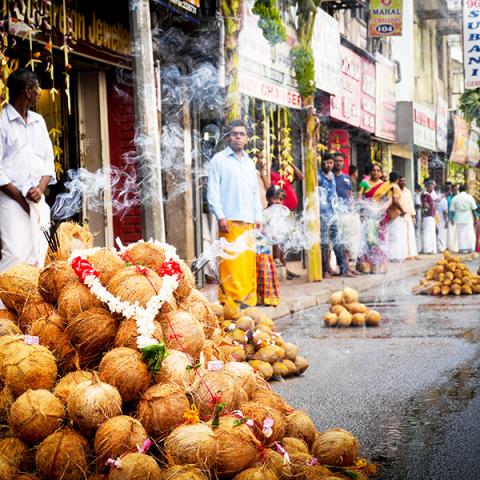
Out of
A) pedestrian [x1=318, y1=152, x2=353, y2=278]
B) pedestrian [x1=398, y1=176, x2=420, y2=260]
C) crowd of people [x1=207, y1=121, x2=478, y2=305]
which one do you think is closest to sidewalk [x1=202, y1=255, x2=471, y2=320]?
crowd of people [x1=207, y1=121, x2=478, y2=305]

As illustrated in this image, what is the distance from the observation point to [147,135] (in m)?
8.09

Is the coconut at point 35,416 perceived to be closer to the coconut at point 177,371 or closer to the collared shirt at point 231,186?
the coconut at point 177,371

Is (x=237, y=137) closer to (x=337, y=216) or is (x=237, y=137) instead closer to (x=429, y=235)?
(x=337, y=216)

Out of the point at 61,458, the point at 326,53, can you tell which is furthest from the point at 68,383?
the point at 326,53

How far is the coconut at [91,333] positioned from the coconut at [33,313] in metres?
0.32

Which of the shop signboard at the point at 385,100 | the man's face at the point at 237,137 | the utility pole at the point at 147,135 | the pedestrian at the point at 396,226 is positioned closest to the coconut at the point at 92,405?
the utility pole at the point at 147,135

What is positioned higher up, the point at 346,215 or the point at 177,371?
the point at 346,215

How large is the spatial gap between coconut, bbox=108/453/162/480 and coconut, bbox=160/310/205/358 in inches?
34.3

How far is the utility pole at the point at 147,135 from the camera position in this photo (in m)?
8.05

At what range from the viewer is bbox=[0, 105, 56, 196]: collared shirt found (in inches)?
278

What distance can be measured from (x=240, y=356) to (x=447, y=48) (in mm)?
29413

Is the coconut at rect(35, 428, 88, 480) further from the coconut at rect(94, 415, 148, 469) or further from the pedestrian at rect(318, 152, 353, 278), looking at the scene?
the pedestrian at rect(318, 152, 353, 278)

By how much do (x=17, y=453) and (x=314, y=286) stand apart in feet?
35.8

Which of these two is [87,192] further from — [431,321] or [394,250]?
[394,250]
